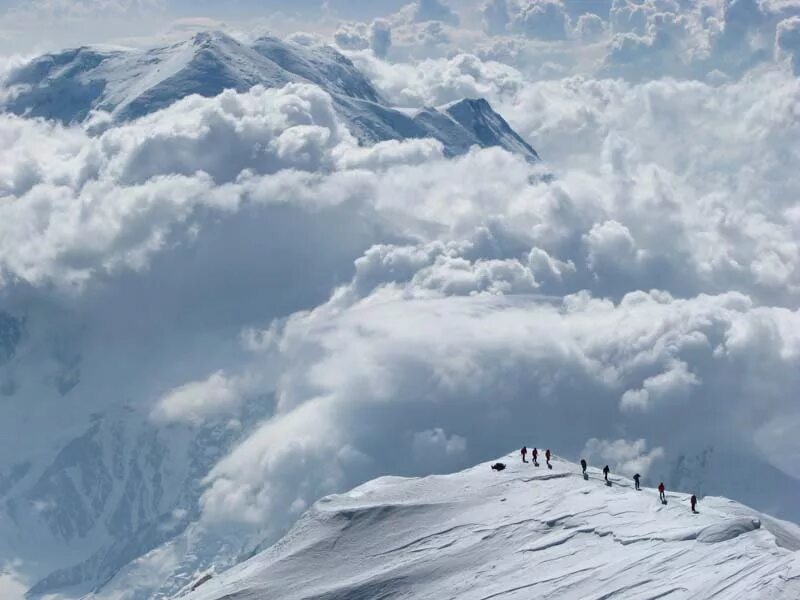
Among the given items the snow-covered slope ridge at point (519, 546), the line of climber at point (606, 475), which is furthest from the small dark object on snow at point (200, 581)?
the line of climber at point (606, 475)

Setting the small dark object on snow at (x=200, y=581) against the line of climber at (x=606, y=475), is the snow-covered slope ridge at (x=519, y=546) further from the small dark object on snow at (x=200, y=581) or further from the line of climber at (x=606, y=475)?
the small dark object on snow at (x=200, y=581)

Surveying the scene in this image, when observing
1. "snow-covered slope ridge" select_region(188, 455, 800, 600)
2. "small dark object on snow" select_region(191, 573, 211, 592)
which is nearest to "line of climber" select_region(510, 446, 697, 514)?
"snow-covered slope ridge" select_region(188, 455, 800, 600)

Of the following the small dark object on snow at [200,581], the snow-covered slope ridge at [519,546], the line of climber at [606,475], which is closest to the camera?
the snow-covered slope ridge at [519,546]

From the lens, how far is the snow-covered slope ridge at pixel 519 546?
4695 inches

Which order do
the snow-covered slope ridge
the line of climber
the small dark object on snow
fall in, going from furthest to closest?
the small dark object on snow
the line of climber
the snow-covered slope ridge

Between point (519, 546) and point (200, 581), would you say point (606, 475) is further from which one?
point (200, 581)

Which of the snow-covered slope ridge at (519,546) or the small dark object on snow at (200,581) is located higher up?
the small dark object on snow at (200,581)

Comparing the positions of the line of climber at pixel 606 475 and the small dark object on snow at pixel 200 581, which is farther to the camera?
the small dark object on snow at pixel 200 581

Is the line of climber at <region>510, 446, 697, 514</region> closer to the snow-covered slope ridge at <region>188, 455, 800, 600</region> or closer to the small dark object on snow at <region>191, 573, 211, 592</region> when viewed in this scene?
the snow-covered slope ridge at <region>188, 455, 800, 600</region>

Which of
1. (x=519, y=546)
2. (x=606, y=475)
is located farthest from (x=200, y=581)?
(x=606, y=475)

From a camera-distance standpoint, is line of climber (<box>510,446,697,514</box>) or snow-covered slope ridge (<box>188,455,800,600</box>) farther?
line of climber (<box>510,446,697,514</box>)

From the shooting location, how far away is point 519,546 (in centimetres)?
13650

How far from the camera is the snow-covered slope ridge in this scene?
119 metres

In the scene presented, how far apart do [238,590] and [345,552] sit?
49.8 ft
